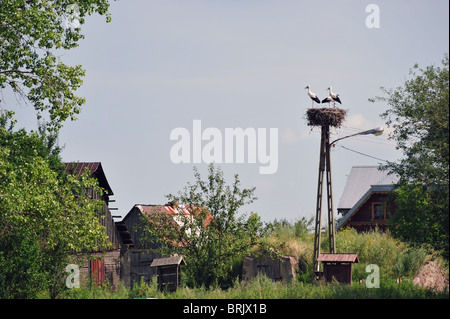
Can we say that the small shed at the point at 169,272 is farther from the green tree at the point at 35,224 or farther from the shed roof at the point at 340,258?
the shed roof at the point at 340,258

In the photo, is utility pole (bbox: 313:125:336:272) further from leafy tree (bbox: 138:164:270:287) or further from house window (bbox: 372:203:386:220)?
house window (bbox: 372:203:386:220)

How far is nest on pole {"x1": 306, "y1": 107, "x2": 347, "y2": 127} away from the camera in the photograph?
28.8 meters

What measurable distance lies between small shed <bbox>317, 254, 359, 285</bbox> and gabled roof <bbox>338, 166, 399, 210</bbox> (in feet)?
68.8

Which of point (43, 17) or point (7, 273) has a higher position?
point (43, 17)

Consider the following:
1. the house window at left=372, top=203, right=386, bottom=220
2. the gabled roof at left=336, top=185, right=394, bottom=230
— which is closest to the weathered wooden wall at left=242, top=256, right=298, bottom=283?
the gabled roof at left=336, top=185, right=394, bottom=230

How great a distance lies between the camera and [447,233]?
762 inches

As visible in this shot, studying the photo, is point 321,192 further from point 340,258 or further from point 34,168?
point 34,168

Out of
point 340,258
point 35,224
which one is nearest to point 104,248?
point 35,224

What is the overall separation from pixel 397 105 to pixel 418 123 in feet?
4.23

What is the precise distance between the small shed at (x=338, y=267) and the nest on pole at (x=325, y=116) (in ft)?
20.2
